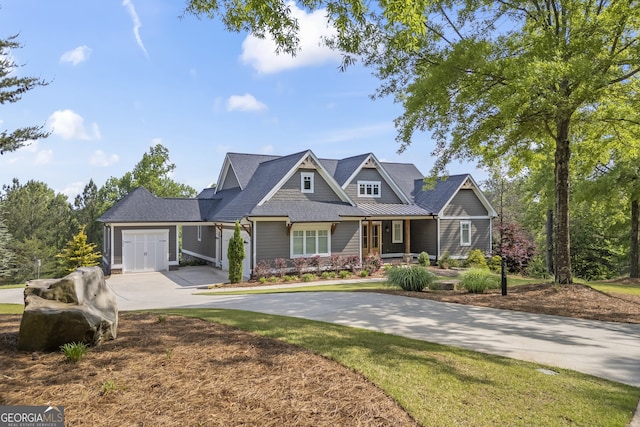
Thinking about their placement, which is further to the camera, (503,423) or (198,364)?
(198,364)

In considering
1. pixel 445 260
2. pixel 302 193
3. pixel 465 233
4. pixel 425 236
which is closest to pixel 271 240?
pixel 302 193

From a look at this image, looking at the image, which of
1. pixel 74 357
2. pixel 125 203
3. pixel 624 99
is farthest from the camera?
pixel 125 203

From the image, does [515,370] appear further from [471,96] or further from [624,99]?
[624,99]

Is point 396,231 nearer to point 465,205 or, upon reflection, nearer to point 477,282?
point 465,205

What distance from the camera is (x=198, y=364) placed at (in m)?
4.96

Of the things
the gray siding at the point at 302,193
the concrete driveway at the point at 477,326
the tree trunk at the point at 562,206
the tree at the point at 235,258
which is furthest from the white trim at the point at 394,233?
the concrete driveway at the point at 477,326

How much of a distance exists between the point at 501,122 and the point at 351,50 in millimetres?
6693

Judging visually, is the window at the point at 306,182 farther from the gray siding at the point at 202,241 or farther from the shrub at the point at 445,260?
the shrub at the point at 445,260

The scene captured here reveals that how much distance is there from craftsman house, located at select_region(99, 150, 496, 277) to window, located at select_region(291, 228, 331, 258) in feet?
0.18

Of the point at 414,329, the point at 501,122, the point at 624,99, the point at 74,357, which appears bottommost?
the point at 414,329

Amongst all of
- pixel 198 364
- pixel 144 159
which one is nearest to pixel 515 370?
pixel 198 364

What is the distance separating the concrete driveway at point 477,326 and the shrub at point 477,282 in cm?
264

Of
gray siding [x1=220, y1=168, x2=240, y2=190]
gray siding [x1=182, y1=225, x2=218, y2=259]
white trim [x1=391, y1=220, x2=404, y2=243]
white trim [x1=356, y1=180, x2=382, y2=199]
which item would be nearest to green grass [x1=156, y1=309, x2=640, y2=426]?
gray siding [x1=182, y1=225, x2=218, y2=259]

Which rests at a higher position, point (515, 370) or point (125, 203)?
point (125, 203)
